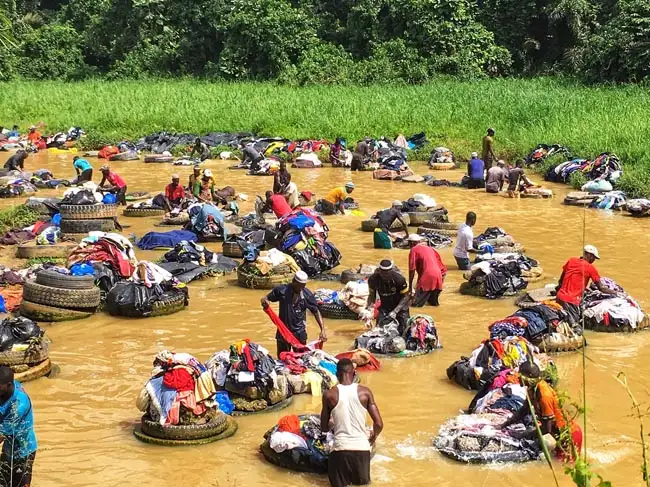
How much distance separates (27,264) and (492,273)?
7133 mm

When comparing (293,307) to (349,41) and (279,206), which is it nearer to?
(279,206)

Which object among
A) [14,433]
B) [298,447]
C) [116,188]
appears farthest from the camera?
[116,188]

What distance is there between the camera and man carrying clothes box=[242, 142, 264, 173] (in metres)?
25.2

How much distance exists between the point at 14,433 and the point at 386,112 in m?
25.3

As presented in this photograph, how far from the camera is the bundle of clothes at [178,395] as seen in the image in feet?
25.8

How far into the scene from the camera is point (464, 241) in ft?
46.1

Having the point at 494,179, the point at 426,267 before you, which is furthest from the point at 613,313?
the point at 494,179

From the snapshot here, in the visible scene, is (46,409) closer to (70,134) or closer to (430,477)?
(430,477)

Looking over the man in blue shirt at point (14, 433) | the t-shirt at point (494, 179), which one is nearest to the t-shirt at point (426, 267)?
the man in blue shirt at point (14, 433)

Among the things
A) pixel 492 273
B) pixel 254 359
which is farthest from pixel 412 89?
pixel 254 359

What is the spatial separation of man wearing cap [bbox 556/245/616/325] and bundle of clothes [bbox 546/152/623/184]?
1110 centimetres

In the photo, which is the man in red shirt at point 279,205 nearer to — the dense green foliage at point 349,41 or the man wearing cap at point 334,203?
the man wearing cap at point 334,203

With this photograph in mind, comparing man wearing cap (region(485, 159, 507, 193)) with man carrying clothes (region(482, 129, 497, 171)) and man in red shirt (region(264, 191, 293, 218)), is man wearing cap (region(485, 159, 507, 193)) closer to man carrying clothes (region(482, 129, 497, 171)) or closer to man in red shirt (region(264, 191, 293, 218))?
man carrying clothes (region(482, 129, 497, 171))

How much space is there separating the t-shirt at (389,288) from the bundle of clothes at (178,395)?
2932mm
